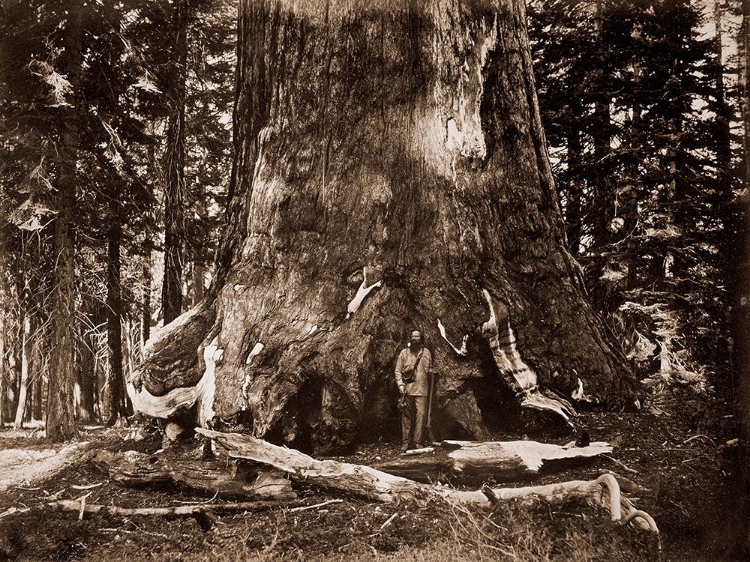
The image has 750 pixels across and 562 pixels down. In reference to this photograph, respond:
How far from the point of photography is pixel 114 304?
7707 mm

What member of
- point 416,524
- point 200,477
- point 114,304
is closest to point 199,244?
point 114,304

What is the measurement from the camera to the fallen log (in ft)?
11.3

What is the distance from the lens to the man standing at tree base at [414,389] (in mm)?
3832

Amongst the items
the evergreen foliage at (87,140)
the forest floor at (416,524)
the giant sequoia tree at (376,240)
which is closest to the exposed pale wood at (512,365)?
the giant sequoia tree at (376,240)

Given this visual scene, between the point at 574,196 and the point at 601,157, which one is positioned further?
the point at 574,196

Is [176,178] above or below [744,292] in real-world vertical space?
above

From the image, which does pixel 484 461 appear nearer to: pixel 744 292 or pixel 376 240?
pixel 376 240

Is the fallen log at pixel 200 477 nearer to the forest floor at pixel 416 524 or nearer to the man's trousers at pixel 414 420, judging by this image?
the forest floor at pixel 416 524

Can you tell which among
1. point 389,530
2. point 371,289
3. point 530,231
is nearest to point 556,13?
point 530,231

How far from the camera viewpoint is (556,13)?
528 cm

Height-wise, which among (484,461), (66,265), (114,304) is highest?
(66,265)

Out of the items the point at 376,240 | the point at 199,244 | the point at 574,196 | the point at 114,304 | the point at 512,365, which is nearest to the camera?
the point at 512,365

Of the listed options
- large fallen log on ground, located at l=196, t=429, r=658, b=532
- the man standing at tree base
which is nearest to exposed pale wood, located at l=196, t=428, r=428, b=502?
large fallen log on ground, located at l=196, t=429, r=658, b=532

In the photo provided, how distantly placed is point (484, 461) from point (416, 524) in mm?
592
